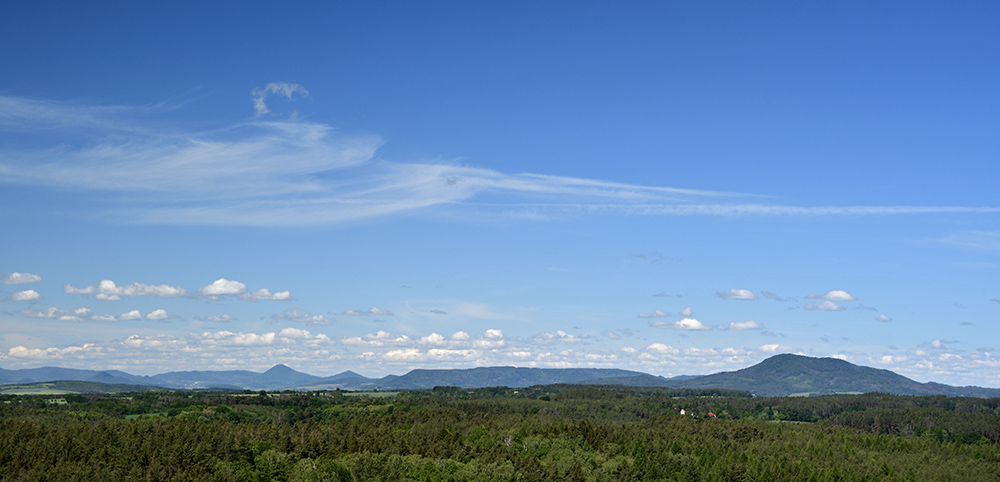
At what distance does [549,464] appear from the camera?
189m

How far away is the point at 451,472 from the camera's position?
175m

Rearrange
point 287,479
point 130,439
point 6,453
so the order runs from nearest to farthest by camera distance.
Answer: point 6,453, point 287,479, point 130,439

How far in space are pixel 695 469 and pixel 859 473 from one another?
40.3 metres

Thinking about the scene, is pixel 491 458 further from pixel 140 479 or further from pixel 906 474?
pixel 906 474

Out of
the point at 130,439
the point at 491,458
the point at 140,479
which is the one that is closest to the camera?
the point at 140,479

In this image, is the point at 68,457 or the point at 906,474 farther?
the point at 906,474

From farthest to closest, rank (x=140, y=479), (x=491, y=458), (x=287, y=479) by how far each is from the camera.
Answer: (x=491, y=458), (x=287, y=479), (x=140, y=479)

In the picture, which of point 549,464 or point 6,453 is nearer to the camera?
point 6,453

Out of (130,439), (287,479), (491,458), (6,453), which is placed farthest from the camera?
(491,458)

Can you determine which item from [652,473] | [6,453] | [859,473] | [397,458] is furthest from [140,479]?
[859,473]

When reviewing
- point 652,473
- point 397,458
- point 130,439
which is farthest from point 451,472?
point 130,439

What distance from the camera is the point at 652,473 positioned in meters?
192

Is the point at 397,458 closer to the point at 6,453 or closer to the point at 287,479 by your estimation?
the point at 287,479

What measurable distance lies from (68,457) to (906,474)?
185069mm
